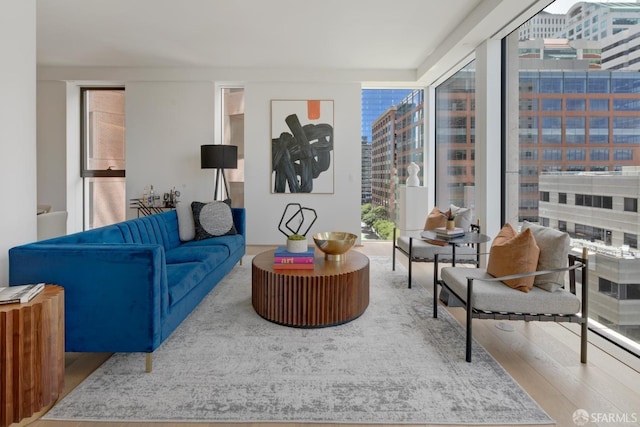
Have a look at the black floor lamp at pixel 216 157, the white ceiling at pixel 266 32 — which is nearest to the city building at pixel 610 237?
the white ceiling at pixel 266 32

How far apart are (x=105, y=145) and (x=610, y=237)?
285 inches

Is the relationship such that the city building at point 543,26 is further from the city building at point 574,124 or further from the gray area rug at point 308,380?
the gray area rug at point 308,380

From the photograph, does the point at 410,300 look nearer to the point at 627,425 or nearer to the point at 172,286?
the point at 627,425

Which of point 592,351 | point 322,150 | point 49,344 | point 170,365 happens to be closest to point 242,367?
point 170,365

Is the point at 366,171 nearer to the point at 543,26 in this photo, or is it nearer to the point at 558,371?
the point at 543,26

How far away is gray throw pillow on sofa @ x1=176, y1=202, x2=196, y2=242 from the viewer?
4254 millimetres

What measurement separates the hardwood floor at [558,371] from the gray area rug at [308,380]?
0.08 meters

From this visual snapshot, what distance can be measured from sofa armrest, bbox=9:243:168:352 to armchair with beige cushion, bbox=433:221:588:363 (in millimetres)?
1941

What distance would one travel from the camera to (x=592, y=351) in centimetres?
240

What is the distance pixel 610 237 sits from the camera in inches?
102

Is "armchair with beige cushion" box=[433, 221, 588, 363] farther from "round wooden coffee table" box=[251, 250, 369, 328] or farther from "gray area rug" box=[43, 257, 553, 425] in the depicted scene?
"round wooden coffee table" box=[251, 250, 369, 328]

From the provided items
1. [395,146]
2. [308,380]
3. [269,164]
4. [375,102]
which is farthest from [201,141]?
[308,380]

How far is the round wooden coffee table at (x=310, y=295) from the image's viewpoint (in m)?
2.67
